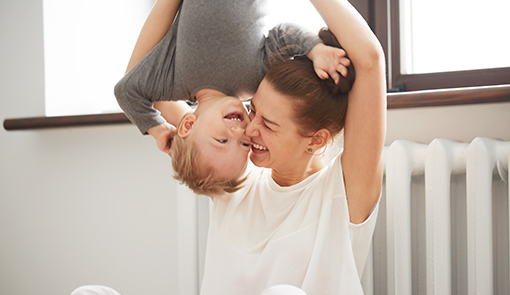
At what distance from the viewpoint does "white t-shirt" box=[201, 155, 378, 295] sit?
85cm

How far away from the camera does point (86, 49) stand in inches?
61.1

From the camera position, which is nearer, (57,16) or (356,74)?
(356,74)

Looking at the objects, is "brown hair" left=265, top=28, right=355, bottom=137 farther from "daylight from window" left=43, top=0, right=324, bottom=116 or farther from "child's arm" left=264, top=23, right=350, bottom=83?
"daylight from window" left=43, top=0, right=324, bottom=116

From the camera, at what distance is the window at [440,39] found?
49.1 inches

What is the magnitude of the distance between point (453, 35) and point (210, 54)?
0.89 metres

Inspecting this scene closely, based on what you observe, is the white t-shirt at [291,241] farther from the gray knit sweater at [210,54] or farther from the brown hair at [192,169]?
the gray knit sweater at [210,54]

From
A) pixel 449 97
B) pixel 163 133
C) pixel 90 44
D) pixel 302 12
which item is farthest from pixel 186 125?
pixel 90 44

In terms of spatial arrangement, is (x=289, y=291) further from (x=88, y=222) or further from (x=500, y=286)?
(x=88, y=222)

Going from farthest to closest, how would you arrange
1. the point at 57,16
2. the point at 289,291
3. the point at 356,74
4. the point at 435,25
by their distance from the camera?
the point at 57,16, the point at 435,25, the point at 356,74, the point at 289,291

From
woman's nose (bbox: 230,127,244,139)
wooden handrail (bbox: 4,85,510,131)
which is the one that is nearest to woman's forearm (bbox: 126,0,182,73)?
woman's nose (bbox: 230,127,244,139)

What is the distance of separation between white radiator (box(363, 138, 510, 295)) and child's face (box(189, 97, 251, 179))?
17.4 inches

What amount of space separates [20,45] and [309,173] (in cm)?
118

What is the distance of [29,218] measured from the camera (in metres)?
1.57

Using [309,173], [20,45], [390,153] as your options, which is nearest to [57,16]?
[20,45]
